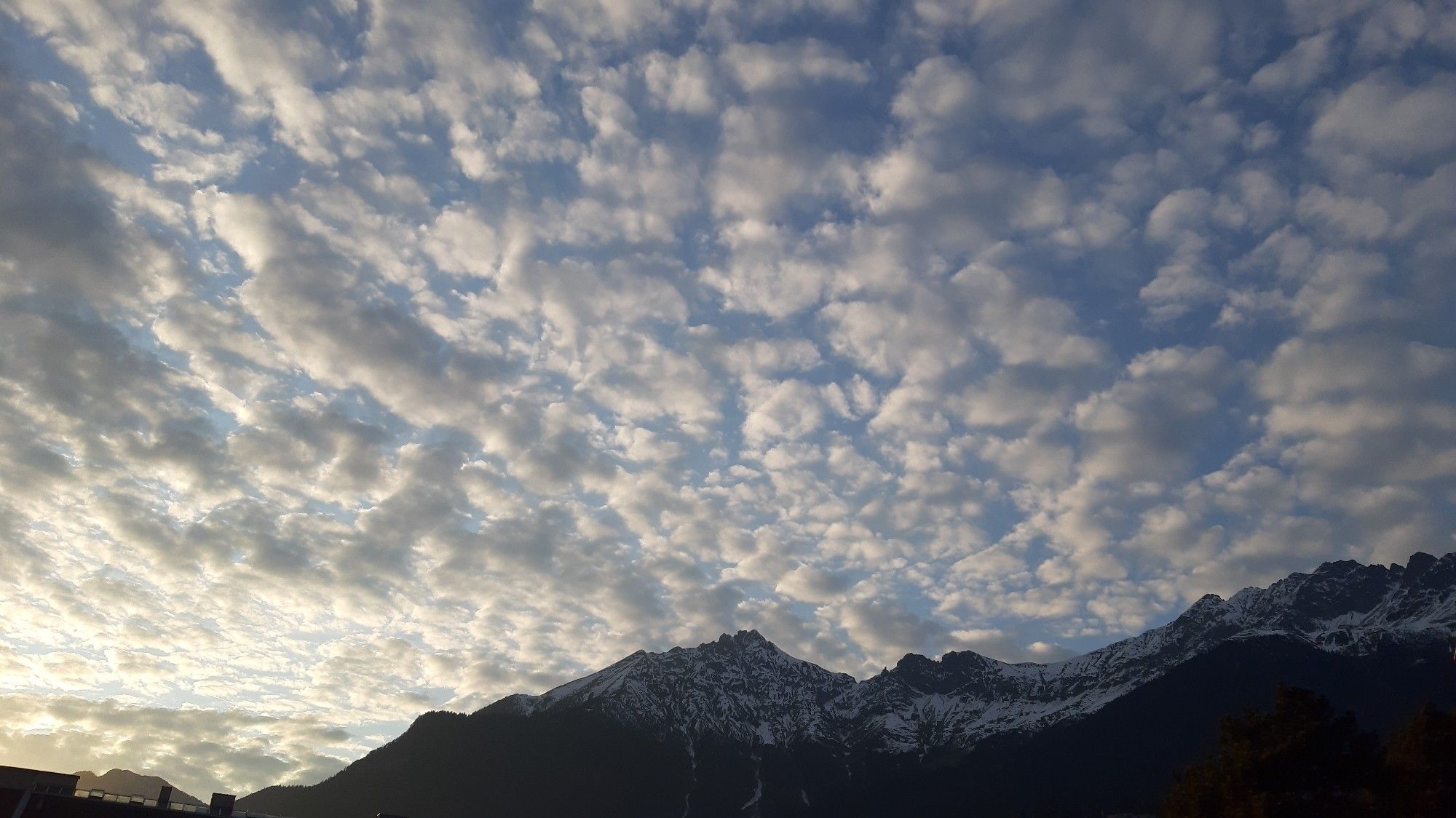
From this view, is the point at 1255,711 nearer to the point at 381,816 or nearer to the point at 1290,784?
the point at 1290,784

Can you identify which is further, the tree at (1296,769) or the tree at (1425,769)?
the tree at (1296,769)

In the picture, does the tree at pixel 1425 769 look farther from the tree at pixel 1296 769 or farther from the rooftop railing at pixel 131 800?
the rooftop railing at pixel 131 800

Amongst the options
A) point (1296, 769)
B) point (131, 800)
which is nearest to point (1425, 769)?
point (1296, 769)

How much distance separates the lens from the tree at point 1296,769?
55562 mm

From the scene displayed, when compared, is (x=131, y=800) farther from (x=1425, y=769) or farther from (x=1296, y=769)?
(x=1425, y=769)

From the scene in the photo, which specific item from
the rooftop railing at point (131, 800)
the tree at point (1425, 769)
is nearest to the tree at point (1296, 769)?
the tree at point (1425, 769)

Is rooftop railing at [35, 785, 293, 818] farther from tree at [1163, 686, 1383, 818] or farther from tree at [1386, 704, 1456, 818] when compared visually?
tree at [1386, 704, 1456, 818]

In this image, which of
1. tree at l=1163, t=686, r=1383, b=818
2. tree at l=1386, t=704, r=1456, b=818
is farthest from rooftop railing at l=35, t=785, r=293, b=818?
tree at l=1386, t=704, r=1456, b=818

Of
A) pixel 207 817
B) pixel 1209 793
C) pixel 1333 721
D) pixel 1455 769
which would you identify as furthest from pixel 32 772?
pixel 1455 769

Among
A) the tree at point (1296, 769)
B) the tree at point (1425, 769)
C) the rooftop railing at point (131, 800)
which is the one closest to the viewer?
the tree at point (1425, 769)

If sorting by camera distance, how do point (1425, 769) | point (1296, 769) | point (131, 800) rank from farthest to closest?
point (131, 800) < point (1296, 769) < point (1425, 769)

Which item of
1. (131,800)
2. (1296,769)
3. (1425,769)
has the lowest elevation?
(1425,769)

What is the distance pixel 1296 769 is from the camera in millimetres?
56219

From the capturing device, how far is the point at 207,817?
104750mm
